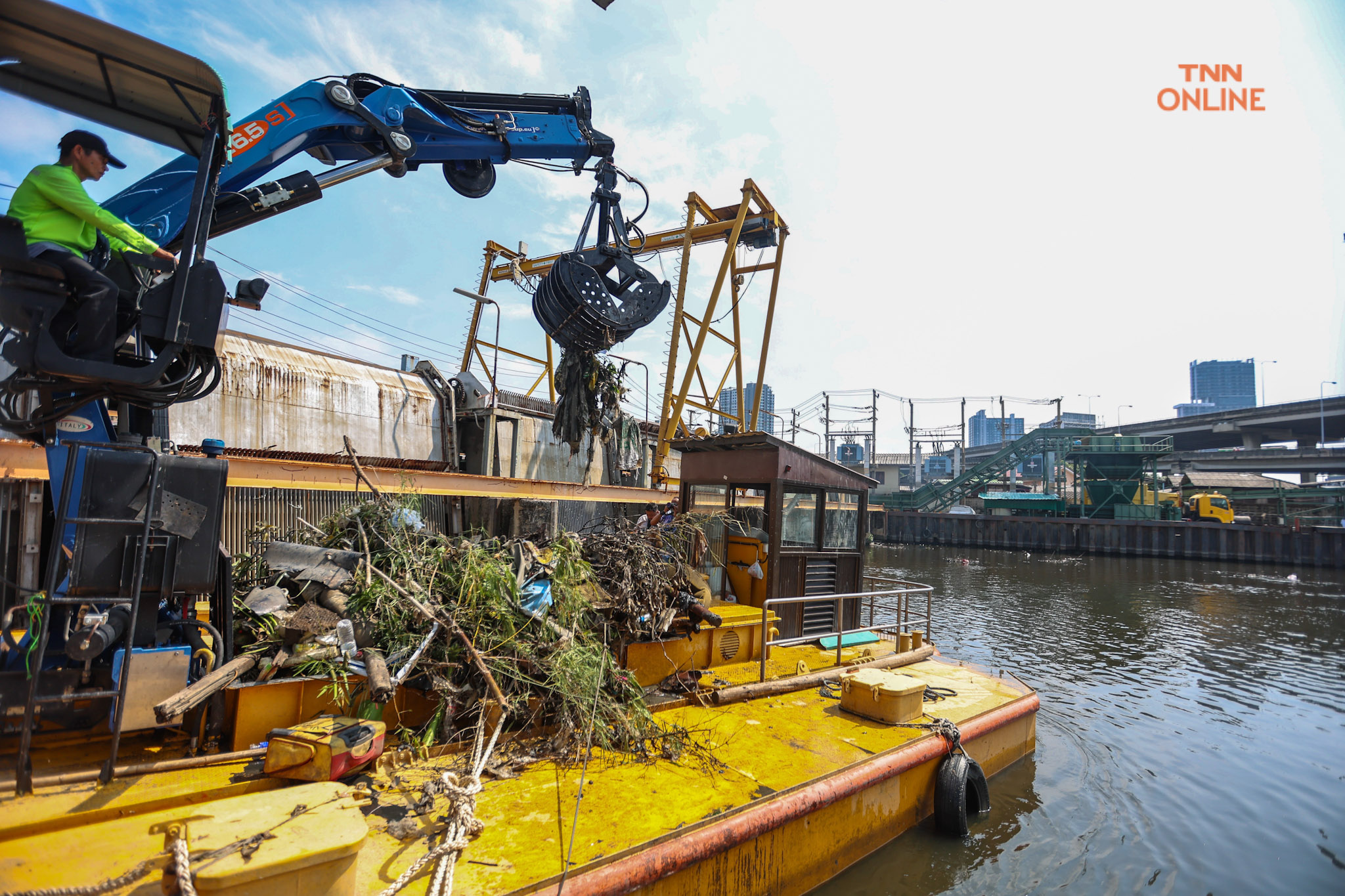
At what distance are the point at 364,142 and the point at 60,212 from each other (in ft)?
12.0

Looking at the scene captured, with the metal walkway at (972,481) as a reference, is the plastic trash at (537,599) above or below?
below

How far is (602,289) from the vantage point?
7137 mm

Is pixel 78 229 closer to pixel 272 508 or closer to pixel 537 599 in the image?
pixel 537 599

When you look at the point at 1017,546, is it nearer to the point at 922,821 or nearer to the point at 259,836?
the point at 922,821

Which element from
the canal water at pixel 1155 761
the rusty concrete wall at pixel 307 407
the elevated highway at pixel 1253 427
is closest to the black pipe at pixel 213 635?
the canal water at pixel 1155 761

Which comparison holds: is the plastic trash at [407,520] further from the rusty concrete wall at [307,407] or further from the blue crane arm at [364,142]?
the rusty concrete wall at [307,407]

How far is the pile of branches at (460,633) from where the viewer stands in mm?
4078

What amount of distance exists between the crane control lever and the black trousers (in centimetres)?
450

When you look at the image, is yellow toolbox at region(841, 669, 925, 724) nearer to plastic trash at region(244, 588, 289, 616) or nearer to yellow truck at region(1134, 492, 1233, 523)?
plastic trash at region(244, 588, 289, 616)

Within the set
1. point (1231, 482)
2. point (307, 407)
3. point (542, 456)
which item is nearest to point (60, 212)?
point (307, 407)

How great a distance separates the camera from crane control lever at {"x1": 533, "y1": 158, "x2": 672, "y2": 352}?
7078 mm

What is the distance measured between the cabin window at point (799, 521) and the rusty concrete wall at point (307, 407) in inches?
356

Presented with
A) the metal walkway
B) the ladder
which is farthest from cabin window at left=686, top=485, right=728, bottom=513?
the metal walkway

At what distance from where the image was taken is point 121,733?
3.39 m
